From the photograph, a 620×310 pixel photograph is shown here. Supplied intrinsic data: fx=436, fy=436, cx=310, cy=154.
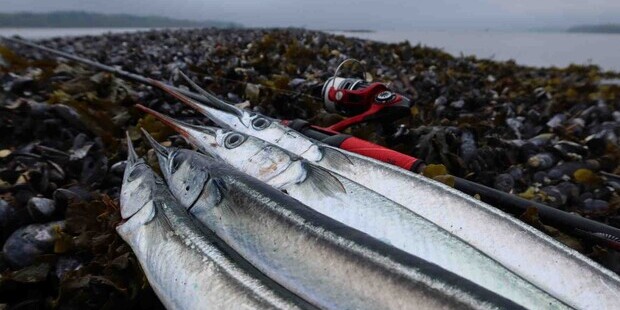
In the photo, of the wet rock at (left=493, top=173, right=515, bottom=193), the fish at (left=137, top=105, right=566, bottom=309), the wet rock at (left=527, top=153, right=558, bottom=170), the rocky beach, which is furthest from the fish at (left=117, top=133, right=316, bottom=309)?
the wet rock at (left=527, top=153, right=558, bottom=170)

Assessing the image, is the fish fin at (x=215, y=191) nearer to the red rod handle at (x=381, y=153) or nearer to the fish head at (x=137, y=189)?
the fish head at (x=137, y=189)

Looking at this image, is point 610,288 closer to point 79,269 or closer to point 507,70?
point 79,269

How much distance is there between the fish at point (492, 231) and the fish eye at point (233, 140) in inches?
15.7

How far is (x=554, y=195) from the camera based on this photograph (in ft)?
12.1

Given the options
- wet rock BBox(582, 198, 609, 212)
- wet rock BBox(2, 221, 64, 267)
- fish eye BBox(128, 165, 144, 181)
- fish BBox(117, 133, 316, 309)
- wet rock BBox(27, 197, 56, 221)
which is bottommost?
wet rock BBox(2, 221, 64, 267)

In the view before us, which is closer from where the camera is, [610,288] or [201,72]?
[610,288]

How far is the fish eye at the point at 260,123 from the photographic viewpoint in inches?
144

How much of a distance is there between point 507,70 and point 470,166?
11969 mm

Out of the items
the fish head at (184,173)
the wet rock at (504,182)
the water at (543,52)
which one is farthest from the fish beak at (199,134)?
the water at (543,52)

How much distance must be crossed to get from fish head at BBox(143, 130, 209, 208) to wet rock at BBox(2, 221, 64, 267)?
780 mm

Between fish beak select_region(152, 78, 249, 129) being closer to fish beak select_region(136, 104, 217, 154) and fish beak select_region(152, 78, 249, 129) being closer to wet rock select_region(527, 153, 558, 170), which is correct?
fish beak select_region(136, 104, 217, 154)

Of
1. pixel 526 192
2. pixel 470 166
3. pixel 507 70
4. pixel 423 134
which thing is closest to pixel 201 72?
pixel 423 134

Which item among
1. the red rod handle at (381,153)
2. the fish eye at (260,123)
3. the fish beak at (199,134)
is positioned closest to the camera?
the red rod handle at (381,153)

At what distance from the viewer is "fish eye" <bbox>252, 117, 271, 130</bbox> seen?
3.66 metres
